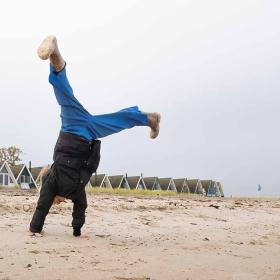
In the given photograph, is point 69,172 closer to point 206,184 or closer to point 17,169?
point 17,169

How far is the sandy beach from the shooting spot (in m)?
3.21

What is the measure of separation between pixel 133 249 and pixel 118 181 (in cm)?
5077

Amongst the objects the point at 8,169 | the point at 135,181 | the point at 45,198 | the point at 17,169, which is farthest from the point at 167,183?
the point at 45,198

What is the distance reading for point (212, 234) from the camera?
19.5ft

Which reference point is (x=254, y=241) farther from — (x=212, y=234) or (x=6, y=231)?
(x=6, y=231)

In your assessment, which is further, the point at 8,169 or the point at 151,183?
the point at 151,183

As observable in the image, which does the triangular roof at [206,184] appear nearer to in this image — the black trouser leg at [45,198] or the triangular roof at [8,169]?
the triangular roof at [8,169]

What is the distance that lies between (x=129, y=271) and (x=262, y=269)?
1107mm

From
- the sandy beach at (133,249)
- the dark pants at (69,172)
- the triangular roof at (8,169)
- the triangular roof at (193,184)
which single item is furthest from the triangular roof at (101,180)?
the dark pants at (69,172)

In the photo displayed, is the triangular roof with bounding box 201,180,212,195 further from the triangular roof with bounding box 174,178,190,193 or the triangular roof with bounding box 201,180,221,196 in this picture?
the triangular roof with bounding box 174,178,190,193

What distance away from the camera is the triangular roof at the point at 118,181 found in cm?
5459

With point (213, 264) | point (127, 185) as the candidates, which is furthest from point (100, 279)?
point (127, 185)

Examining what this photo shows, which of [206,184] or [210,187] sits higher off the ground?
[206,184]

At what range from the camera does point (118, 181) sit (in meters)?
54.8
